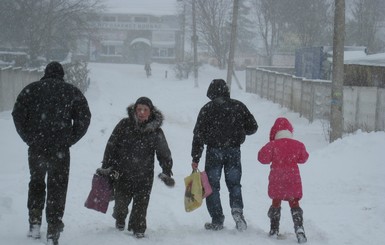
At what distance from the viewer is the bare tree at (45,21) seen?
3475 centimetres

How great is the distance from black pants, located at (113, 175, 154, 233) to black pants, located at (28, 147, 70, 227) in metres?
0.72

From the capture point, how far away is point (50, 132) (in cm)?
516

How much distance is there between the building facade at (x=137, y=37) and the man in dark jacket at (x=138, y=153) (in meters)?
62.8


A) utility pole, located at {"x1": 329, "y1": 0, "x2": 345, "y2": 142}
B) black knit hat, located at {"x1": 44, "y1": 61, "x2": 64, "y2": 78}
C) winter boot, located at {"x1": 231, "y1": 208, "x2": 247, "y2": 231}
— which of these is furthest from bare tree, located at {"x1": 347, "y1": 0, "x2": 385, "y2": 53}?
black knit hat, located at {"x1": 44, "y1": 61, "x2": 64, "y2": 78}

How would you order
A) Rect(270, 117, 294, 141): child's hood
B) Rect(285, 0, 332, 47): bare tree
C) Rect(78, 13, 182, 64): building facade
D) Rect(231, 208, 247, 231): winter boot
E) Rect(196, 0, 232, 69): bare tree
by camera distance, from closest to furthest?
Rect(270, 117, 294, 141): child's hood → Rect(231, 208, 247, 231): winter boot → Rect(285, 0, 332, 47): bare tree → Rect(196, 0, 232, 69): bare tree → Rect(78, 13, 182, 64): building facade

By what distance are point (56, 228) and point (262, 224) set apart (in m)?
2.79

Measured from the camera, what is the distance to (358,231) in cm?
633

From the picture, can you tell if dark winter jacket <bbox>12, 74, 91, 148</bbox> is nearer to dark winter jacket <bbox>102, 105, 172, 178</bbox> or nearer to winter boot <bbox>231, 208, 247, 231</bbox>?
dark winter jacket <bbox>102, 105, 172, 178</bbox>

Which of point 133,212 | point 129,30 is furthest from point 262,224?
point 129,30

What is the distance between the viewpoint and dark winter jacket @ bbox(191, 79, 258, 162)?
6.14 m

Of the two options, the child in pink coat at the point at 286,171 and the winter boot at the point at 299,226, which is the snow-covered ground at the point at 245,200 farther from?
the child in pink coat at the point at 286,171

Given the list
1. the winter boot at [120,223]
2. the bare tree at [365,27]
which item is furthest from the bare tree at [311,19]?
the winter boot at [120,223]

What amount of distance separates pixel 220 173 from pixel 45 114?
221 centimetres

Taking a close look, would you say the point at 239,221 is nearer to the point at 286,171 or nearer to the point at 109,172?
the point at 286,171
